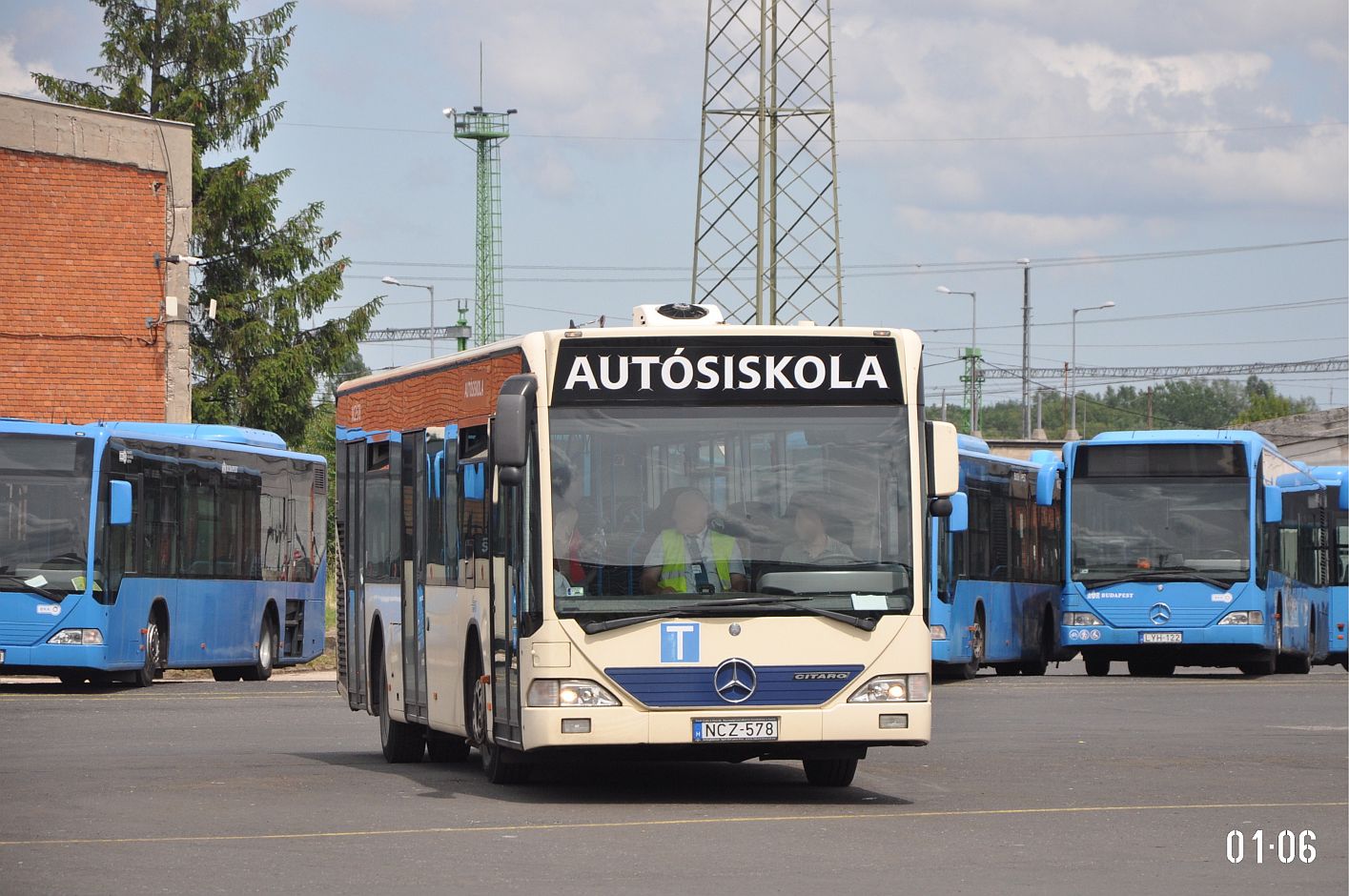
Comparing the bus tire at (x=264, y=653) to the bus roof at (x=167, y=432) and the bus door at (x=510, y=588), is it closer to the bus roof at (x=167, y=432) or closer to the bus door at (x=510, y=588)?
the bus roof at (x=167, y=432)

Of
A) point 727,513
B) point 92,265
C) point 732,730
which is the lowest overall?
point 732,730

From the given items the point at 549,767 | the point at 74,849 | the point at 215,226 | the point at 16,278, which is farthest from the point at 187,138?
the point at 74,849

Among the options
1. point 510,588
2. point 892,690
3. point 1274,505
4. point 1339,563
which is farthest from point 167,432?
point 1339,563

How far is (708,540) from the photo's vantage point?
47.0 ft

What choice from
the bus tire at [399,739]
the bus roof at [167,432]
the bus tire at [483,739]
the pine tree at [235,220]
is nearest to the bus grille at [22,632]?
the bus roof at [167,432]

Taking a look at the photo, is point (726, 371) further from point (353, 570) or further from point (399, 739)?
point (353, 570)

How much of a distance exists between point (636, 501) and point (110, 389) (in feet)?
100

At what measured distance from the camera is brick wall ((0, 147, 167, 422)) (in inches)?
1671

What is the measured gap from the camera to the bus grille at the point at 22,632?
91.0ft

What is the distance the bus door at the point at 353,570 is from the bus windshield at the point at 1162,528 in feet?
48.8

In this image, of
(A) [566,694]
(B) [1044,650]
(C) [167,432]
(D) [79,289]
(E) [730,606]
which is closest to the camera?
(A) [566,694]

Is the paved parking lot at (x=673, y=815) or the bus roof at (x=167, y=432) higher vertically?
the bus roof at (x=167, y=432)

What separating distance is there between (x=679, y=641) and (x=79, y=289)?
102 feet

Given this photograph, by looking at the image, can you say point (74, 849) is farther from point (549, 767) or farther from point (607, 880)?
point (549, 767)
